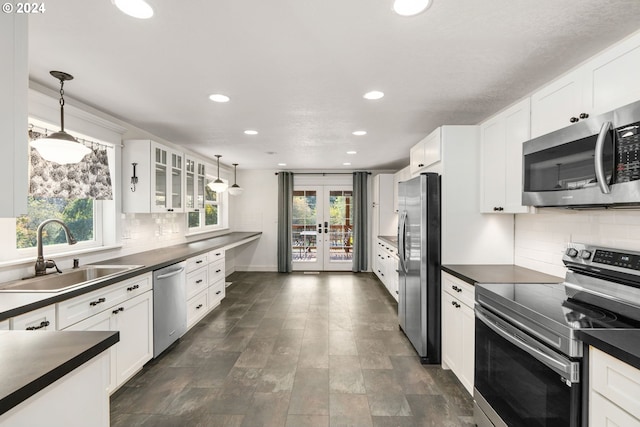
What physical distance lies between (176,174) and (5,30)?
3.14 metres

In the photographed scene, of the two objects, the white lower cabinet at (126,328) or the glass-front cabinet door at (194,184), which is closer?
the white lower cabinet at (126,328)

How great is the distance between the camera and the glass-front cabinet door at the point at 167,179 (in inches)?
134

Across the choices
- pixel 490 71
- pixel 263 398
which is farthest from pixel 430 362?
pixel 490 71

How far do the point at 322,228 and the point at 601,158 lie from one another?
5.87m

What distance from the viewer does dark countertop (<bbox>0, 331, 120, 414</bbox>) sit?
756mm

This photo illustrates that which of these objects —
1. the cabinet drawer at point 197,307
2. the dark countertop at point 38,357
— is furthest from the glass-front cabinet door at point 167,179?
the dark countertop at point 38,357

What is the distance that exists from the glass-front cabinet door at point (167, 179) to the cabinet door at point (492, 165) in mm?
3279

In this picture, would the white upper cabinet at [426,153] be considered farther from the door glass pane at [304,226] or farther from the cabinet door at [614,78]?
the door glass pane at [304,226]

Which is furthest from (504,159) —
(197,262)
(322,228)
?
(322,228)

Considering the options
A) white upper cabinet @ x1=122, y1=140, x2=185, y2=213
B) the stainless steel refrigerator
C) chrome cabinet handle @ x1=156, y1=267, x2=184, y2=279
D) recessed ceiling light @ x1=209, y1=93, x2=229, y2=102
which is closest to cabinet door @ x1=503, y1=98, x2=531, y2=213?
the stainless steel refrigerator

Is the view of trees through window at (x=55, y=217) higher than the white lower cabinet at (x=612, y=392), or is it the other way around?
the view of trees through window at (x=55, y=217)

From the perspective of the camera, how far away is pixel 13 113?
935 mm

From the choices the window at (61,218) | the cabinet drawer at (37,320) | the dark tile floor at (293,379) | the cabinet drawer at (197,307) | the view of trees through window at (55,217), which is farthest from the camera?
the cabinet drawer at (197,307)

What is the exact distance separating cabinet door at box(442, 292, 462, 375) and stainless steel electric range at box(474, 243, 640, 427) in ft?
1.58
